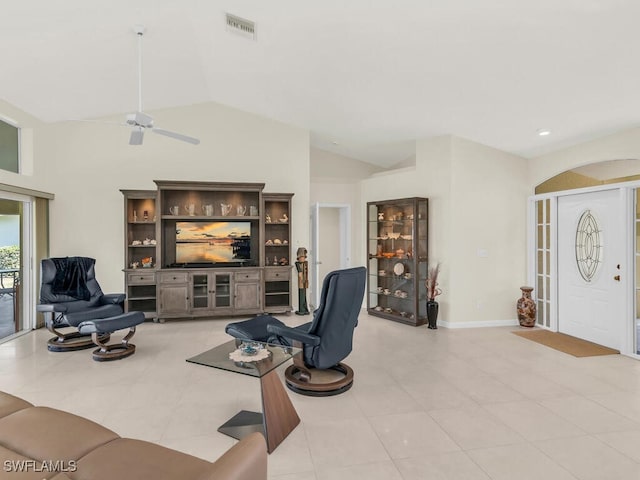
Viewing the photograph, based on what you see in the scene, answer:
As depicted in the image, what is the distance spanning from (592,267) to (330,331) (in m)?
3.82

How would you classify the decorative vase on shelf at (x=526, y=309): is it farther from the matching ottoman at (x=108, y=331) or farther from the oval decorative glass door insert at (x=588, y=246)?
the matching ottoman at (x=108, y=331)

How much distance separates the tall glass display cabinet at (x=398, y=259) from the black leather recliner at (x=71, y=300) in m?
3.99

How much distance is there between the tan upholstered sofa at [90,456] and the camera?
132cm

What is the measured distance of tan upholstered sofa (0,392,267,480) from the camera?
132 cm

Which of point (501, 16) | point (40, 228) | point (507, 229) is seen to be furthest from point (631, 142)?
point (40, 228)

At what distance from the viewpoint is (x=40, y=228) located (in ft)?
18.2

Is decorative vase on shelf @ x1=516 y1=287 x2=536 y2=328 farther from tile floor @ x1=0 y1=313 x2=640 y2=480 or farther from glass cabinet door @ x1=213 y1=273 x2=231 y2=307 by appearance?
glass cabinet door @ x1=213 y1=273 x2=231 y2=307

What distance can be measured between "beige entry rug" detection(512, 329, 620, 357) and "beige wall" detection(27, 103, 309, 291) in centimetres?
381

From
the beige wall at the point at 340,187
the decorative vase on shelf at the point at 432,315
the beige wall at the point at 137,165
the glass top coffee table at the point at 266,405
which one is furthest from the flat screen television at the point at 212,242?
the glass top coffee table at the point at 266,405

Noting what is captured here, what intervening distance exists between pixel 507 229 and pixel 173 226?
537cm

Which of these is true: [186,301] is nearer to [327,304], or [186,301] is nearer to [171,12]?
[327,304]

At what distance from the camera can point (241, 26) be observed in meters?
3.82

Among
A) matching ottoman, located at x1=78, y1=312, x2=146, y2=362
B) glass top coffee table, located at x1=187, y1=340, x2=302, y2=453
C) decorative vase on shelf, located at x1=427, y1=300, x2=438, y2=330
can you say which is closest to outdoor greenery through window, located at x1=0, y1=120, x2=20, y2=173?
matching ottoman, located at x1=78, y1=312, x2=146, y2=362

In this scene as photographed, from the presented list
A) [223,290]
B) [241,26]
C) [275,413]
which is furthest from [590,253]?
[223,290]
